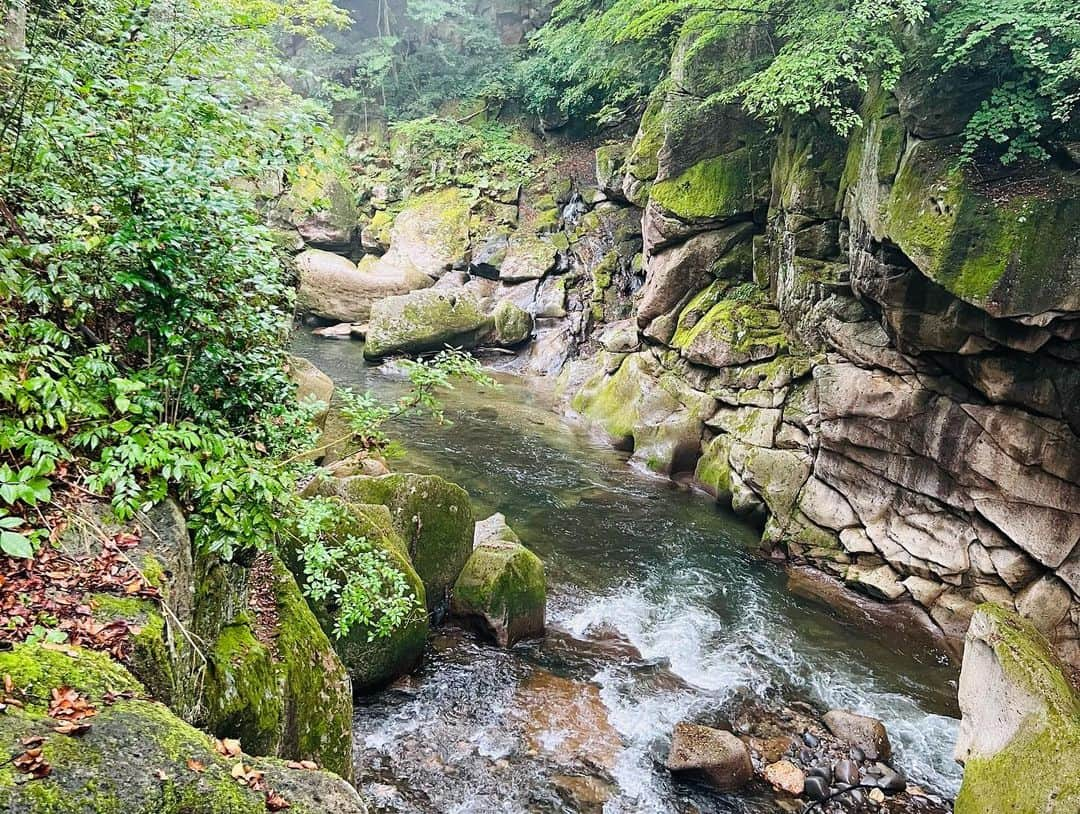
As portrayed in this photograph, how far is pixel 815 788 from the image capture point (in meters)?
5.72

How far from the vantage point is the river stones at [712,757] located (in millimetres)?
5684

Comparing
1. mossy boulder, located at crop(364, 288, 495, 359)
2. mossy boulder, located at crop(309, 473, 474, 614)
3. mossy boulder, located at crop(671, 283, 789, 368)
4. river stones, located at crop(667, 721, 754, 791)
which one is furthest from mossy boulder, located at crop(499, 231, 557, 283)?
river stones, located at crop(667, 721, 754, 791)

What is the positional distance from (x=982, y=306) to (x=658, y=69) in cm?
1626

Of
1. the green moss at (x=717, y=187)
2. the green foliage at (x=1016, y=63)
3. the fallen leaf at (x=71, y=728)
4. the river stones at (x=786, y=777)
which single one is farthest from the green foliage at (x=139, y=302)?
the green moss at (x=717, y=187)

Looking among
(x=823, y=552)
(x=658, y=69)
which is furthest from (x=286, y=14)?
(x=823, y=552)

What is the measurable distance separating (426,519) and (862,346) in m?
7.77

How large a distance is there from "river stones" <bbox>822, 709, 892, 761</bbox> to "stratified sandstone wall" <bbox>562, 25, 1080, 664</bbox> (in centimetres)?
289

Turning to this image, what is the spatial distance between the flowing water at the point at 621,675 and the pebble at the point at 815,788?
1.33 feet

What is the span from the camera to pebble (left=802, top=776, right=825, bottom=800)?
18.7ft

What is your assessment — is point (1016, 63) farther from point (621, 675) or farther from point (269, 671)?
point (269, 671)

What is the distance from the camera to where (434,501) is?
7660mm

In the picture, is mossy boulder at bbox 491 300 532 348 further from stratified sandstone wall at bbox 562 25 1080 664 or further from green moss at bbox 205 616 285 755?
green moss at bbox 205 616 285 755

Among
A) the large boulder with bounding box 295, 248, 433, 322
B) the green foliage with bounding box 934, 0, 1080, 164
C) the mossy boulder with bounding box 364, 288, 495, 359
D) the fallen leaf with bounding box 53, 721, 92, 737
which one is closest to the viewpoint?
the fallen leaf with bounding box 53, 721, 92, 737

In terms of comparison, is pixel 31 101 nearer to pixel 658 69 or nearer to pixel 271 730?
pixel 271 730
